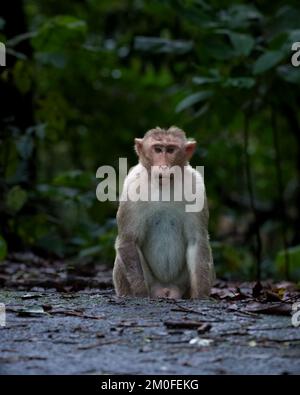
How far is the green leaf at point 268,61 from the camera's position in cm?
820

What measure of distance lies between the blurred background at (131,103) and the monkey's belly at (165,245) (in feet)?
4.54

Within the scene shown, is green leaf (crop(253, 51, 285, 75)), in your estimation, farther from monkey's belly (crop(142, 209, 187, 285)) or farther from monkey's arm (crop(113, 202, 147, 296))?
monkey's arm (crop(113, 202, 147, 296))

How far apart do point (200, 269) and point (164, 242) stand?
361mm

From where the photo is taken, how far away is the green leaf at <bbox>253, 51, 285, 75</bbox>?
8.20 meters

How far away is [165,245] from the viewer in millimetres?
6473

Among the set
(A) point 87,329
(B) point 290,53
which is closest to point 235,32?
(B) point 290,53

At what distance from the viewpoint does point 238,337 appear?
14.8 ft

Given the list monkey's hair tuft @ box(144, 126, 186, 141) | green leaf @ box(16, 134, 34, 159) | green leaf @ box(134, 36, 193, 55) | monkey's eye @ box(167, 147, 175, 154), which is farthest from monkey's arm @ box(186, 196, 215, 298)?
green leaf @ box(134, 36, 193, 55)

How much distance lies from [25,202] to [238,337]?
5.47 m

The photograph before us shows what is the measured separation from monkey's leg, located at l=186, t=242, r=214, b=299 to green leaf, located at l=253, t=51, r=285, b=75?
2525 mm

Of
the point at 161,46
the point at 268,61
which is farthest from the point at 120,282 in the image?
the point at 161,46

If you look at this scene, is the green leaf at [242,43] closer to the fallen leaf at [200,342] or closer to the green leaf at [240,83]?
the green leaf at [240,83]

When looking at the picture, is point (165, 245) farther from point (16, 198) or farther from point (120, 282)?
point (16, 198)
